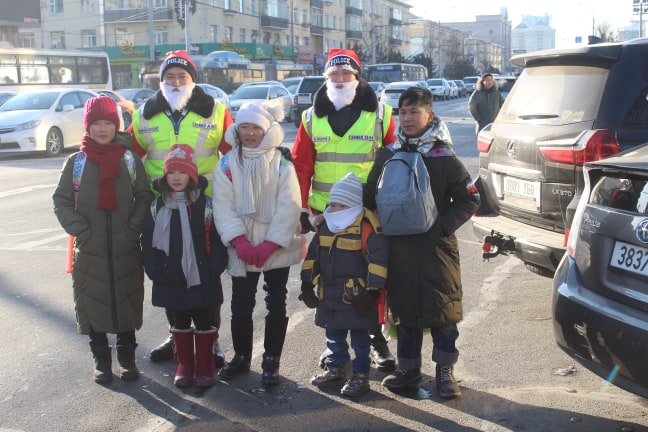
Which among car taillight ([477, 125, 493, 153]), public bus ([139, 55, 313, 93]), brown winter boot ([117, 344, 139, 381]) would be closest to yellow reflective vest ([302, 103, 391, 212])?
brown winter boot ([117, 344, 139, 381])

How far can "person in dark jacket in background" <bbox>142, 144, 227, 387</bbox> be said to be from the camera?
13.4 ft

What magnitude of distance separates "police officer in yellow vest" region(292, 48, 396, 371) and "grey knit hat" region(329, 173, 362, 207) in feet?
1.14

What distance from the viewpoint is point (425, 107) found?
3.93 meters

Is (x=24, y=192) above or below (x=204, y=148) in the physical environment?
below

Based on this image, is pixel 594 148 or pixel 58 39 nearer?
pixel 594 148

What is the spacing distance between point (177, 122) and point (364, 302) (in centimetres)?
163

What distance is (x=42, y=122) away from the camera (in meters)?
17.2

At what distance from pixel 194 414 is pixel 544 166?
9.43 feet

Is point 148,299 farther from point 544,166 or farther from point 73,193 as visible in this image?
point 544,166

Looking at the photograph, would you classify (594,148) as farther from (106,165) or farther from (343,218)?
(106,165)

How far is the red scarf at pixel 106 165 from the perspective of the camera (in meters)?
4.17

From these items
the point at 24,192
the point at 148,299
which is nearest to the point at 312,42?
the point at 24,192

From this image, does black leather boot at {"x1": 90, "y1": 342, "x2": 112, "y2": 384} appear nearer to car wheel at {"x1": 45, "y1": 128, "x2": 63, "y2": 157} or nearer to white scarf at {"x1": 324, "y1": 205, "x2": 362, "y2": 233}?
white scarf at {"x1": 324, "y1": 205, "x2": 362, "y2": 233}

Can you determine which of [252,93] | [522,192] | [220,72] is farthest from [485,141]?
[220,72]
